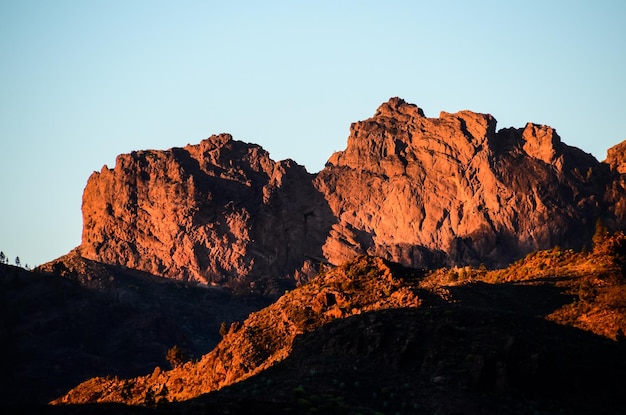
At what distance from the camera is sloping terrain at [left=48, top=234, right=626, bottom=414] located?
55.6 metres

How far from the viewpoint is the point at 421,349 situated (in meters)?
61.8

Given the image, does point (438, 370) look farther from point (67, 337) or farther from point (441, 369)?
point (67, 337)

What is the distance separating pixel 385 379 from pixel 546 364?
837 centimetres

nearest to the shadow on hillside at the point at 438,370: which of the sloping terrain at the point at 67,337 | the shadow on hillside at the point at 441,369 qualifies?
the shadow on hillside at the point at 441,369

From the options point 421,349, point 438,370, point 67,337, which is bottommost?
point 438,370

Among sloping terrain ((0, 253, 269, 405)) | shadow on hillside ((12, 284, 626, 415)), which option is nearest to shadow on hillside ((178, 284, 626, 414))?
shadow on hillside ((12, 284, 626, 415))

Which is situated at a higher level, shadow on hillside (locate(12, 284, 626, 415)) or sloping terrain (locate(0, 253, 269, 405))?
sloping terrain (locate(0, 253, 269, 405))

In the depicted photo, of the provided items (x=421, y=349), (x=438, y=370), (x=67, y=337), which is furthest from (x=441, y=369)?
(x=67, y=337)

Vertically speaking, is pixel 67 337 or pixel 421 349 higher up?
pixel 67 337

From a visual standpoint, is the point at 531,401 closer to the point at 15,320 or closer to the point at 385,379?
the point at 385,379

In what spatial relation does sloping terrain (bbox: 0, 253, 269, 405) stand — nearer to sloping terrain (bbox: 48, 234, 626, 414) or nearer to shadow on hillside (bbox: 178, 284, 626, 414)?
sloping terrain (bbox: 48, 234, 626, 414)

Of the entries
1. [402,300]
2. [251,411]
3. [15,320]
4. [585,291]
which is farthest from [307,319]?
[15,320]

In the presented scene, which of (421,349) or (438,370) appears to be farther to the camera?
(421,349)

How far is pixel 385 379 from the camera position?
58.5 metres
